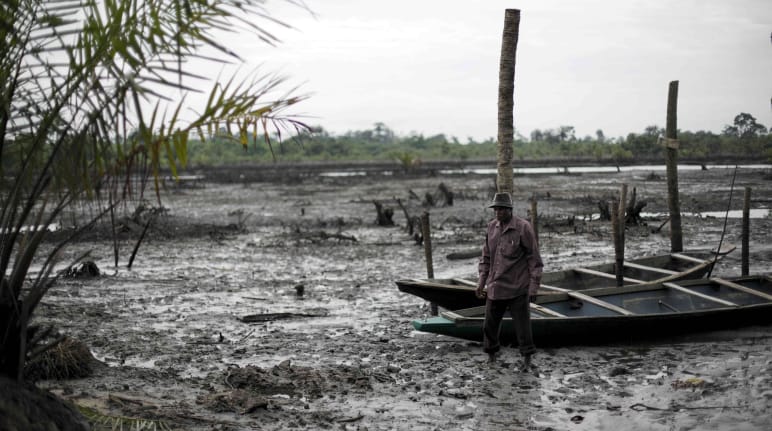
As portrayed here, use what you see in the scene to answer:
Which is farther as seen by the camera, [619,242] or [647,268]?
[647,268]

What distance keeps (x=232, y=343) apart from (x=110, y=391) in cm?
220

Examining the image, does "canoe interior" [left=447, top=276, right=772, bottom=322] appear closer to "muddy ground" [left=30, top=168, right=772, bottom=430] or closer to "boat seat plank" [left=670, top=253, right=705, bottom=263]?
"muddy ground" [left=30, top=168, right=772, bottom=430]

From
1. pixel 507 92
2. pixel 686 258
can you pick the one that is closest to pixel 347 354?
pixel 507 92

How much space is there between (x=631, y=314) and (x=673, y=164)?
5415 mm

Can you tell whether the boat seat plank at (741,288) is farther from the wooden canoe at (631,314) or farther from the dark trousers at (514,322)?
the dark trousers at (514,322)

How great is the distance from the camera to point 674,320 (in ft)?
27.4

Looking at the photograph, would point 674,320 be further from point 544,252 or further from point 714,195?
point 714,195

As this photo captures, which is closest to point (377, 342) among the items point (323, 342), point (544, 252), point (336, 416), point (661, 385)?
point (323, 342)

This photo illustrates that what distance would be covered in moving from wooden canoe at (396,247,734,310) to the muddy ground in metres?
0.56

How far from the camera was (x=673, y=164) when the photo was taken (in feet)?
42.0

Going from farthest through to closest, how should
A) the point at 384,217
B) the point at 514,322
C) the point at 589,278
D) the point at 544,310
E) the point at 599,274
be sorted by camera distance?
the point at 384,217 → the point at 589,278 → the point at 599,274 → the point at 544,310 → the point at 514,322

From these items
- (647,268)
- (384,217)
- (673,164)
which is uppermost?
(673,164)

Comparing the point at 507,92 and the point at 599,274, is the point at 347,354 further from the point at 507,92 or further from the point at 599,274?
the point at 599,274

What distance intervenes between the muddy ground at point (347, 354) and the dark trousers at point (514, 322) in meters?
0.24
